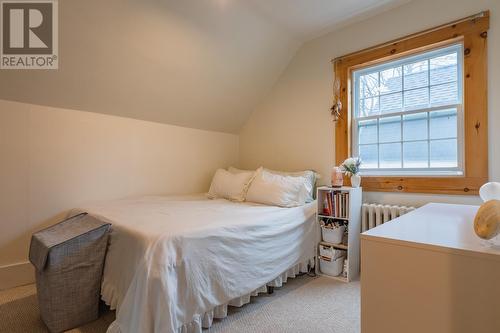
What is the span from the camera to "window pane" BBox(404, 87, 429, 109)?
2.35 m

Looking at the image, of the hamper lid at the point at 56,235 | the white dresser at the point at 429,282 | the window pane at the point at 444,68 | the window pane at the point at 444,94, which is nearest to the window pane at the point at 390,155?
the window pane at the point at 444,94

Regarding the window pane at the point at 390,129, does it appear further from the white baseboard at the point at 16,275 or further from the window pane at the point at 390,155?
the white baseboard at the point at 16,275

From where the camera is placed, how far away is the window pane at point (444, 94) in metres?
2.18

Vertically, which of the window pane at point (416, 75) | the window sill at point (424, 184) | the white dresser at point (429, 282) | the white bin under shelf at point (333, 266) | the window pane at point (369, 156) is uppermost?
the window pane at point (416, 75)

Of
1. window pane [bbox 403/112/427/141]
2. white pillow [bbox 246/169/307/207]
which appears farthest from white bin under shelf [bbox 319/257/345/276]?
window pane [bbox 403/112/427/141]

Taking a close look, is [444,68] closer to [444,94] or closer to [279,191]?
[444,94]

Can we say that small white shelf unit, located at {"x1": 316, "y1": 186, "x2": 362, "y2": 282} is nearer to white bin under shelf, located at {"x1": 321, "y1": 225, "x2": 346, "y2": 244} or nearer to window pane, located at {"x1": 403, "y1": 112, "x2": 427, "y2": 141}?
white bin under shelf, located at {"x1": 321, "y1": 225, "x2": 346, "y2": 244}

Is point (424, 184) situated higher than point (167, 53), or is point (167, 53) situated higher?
point (167, 53)

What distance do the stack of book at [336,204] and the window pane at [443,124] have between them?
0.94 meters

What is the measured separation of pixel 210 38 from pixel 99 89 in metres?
1.20

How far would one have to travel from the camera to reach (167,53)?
8.30 feet

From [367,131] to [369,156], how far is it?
266mm

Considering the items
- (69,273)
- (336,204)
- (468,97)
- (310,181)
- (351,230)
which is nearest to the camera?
(69,273)

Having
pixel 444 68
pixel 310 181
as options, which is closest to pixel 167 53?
pixel 310 181
